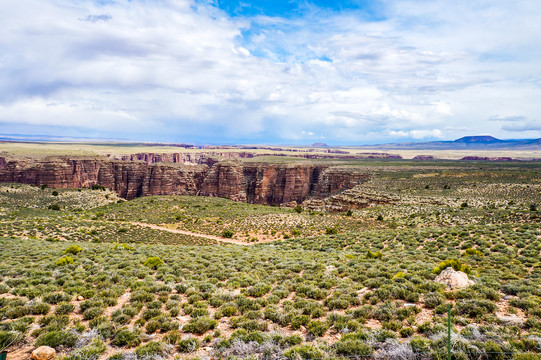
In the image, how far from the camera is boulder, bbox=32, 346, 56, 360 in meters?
7.88

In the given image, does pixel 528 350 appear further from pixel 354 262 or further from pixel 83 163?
pixel 83 163

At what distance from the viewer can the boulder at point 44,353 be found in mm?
7879

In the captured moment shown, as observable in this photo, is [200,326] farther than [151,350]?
Yes

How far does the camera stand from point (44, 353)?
795 cm

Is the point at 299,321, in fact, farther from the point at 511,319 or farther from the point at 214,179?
the point at 214,179

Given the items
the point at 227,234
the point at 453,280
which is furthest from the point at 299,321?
the point at 227,234

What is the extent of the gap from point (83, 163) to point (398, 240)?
10124 centimetres

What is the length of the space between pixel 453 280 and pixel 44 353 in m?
15.0

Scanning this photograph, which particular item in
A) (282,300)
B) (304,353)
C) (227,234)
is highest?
(304,353)

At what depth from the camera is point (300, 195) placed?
99062 millimetres

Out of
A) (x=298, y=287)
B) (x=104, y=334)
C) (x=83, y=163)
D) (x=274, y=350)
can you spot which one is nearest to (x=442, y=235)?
(x=298, y=287)

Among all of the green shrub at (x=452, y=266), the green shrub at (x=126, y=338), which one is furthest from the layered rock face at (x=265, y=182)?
the green shrub at (x=126, y=338)

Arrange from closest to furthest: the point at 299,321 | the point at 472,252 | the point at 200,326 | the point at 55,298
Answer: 1. the point at 200,326
2. the point at 299,321
3. the point at 55,298
4. the point at 472,252

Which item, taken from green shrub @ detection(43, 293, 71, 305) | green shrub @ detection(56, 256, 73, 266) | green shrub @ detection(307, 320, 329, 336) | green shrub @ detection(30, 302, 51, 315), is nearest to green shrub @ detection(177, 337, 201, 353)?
green shrub @ detection(307, 320, 329, 336)
